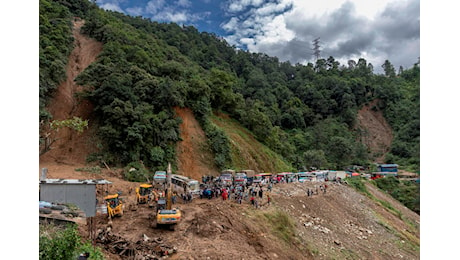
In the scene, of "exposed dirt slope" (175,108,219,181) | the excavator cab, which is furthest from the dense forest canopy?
the excavator cab

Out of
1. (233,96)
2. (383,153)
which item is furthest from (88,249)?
(383,153)

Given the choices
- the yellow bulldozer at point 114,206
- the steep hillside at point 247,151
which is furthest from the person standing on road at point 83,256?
the steep hillside at point 247,151

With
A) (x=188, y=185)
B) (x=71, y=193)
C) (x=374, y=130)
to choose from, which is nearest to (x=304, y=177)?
(x=188, y=185)

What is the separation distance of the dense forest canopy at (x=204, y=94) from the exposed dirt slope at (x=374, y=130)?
1.60m

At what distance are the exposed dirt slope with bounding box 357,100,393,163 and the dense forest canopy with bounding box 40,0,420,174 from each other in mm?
1602

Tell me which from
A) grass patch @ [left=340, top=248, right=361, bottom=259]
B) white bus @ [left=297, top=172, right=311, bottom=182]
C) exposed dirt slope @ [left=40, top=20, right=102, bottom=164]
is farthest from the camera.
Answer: white bus @ [left=297, top=172, right=311, bottom=182]

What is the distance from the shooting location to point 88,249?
27.0 feet

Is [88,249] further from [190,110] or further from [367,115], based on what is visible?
[367,115]

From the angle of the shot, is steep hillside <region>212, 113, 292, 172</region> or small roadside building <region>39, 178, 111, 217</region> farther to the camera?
steep hillside <region>212, 113, 292, 172</region>

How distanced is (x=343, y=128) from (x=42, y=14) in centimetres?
5040

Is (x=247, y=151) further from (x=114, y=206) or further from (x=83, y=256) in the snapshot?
(x=83, y=256)

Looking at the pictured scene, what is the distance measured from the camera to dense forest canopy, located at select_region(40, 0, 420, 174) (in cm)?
2384

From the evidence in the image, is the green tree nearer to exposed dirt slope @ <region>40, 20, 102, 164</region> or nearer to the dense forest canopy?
the dense forest canopy

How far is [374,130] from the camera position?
60.1 meters
